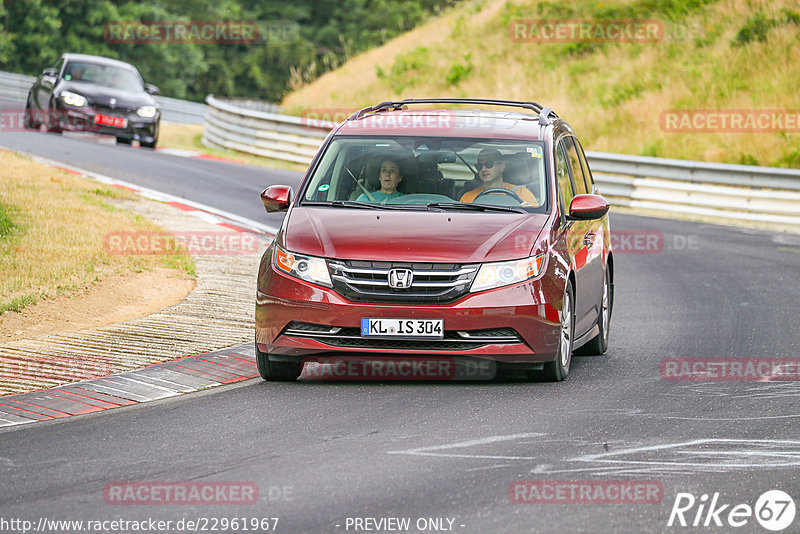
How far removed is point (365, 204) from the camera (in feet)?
32.0

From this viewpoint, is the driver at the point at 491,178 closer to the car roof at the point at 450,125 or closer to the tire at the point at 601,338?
the car roof at the point at 450,125

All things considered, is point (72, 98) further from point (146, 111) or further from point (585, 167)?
point (585, 167)

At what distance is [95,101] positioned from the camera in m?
28.1

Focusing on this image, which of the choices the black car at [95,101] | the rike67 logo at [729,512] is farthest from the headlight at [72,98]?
the rike67 logo at [729,512]

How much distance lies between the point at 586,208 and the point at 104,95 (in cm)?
2016

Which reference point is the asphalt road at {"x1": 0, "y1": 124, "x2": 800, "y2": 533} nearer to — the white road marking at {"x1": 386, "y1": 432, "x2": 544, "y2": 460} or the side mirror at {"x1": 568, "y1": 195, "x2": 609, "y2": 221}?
the white road marking at {"x1": 386, "y1": 432, "x2": 544, "y2": 460}

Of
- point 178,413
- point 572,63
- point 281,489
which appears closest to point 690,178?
point 572,63

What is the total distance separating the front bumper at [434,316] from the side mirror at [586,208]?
3.09ft

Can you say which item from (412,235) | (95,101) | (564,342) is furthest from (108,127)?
(564,342)

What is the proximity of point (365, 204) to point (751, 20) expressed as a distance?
28.3 metres

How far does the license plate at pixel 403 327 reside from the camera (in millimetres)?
8758

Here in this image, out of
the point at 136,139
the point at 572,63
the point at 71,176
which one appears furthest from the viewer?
the point at 572,63

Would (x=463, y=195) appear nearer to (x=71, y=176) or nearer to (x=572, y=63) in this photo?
(x=71, y=176)

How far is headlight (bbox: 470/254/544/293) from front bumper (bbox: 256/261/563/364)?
4 centimetres
